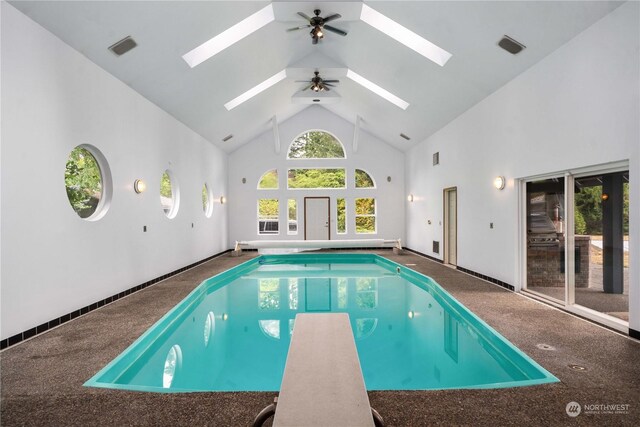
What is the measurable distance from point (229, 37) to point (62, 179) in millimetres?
3231

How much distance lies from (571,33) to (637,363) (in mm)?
3237

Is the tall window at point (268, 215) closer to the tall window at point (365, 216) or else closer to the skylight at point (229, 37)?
the tall window at point (365, 216)

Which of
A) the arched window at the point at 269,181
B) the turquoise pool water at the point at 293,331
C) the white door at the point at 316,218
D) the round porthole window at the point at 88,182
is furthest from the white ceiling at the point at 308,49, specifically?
the white door at the point at 316,218

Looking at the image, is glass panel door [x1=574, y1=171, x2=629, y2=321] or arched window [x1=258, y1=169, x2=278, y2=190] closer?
glass panel door [x1=574, y1=171, x2=629, y2=321]

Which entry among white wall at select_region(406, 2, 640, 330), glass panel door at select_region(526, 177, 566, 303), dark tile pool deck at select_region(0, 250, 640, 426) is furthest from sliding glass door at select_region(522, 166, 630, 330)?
dark tile pool deck at select_region(0, 250, 640, 426)

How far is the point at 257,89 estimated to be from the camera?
7.83 m

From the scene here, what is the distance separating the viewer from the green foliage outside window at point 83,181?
13.3 ft

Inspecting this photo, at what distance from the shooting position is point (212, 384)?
2.83 m

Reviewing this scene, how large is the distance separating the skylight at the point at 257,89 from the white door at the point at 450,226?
4.42 metres

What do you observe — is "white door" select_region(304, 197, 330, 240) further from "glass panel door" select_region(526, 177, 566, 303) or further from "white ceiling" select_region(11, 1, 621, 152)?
A: "glass panel door" select_region(526, 177, 566, 303)

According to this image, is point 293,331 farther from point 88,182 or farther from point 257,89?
point 257,89

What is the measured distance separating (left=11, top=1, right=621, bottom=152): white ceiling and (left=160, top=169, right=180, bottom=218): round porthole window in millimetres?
1203

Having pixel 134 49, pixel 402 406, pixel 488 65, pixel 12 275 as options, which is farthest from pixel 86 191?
pixel 488 65

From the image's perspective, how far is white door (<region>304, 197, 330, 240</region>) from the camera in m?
11.4
